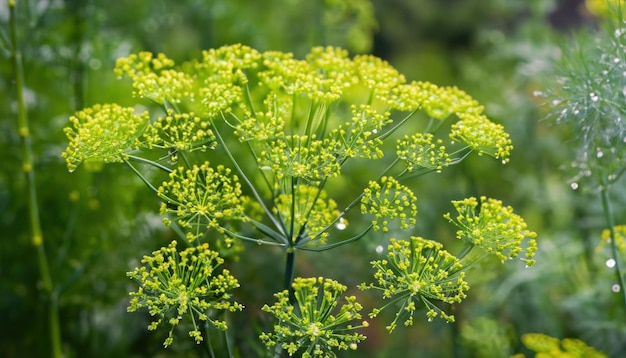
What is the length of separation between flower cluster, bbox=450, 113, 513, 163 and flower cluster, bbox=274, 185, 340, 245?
243 mm

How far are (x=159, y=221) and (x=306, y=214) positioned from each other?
0.82 meters

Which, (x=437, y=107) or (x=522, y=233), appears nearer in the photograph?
(x=522, y=233)

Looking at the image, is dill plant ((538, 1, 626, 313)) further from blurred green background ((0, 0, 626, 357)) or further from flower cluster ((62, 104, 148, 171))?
flower cluster ((62, 104, 148, 171))

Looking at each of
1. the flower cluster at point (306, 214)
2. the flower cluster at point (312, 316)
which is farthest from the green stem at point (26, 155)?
the flower cluster at point (312, 316)

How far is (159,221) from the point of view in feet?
5.80

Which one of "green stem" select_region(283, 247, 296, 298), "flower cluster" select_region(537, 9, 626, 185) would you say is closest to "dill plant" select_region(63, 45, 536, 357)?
"green stem" select_region(283, 247, 296, 298)

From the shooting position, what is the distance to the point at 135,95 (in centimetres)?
109

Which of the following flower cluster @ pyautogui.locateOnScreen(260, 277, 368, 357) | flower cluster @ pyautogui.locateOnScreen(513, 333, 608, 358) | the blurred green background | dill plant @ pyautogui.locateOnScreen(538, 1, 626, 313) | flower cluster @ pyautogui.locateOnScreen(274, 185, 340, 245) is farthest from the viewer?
the blurred green background

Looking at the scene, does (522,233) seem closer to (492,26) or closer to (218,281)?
(218,281)

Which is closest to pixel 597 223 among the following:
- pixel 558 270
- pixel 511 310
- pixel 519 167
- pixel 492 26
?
pixel 558 270

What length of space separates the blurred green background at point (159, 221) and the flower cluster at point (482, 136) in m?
0.47

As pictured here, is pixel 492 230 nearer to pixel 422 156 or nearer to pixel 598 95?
pixel 422 156

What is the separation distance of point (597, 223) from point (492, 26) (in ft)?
7.09

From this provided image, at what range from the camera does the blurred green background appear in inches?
71.6
